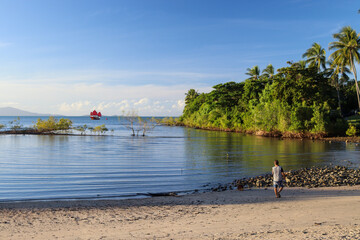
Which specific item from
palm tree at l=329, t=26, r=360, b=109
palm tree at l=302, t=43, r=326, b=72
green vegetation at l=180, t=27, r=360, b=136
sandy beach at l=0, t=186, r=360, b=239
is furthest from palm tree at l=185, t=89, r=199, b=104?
sandy beach at l=0, t=186, r=360, b=239

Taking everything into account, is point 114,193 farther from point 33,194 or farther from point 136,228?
point 136,228

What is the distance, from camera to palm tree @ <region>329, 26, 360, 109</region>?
1843 inches

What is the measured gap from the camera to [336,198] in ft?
44.0

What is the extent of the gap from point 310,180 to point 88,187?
44.3 feet

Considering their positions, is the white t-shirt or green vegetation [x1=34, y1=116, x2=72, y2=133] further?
green vegetation [x1=34, y1=116, x2=72, y2=133]

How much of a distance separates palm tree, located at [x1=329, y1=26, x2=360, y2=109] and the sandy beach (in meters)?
40.0

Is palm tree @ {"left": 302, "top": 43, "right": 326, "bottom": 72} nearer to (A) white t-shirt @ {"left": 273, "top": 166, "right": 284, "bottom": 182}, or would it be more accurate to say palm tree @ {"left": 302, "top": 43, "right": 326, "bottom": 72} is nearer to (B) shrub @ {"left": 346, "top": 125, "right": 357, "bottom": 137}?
(B) shrub @ {"left": 346, "top": 125, "right": 357, "bottom": 137}

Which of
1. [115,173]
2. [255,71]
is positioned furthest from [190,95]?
[115,173]

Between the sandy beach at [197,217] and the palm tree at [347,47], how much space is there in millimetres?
40040

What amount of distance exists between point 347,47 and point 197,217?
47.6 meters

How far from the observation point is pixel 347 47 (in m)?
47.1

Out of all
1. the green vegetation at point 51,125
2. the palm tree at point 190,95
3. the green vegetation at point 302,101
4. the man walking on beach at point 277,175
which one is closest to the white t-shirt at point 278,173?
the man walking on beach at point 277,175

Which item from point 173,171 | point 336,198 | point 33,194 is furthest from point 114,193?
point 336,198

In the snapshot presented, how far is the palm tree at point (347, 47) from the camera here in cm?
4681
